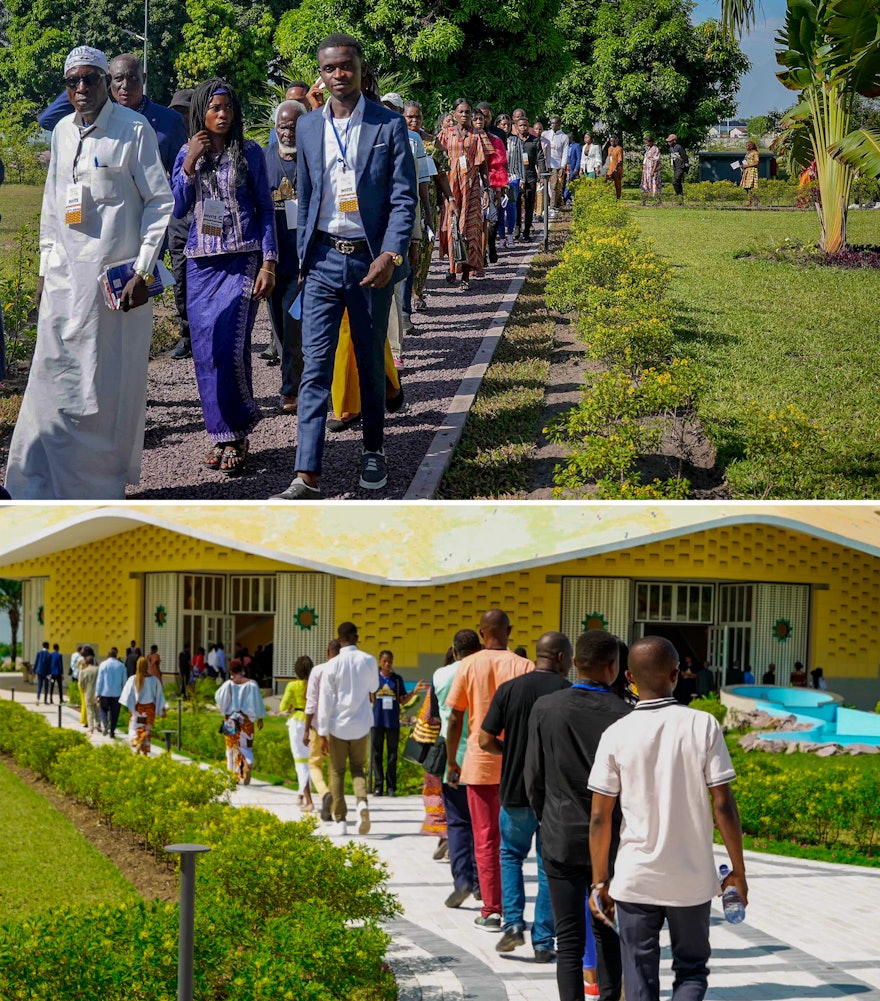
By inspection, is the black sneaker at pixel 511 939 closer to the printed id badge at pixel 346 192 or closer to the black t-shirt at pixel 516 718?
the black t-shirt at pixel 516 718

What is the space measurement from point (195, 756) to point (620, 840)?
11.4 m

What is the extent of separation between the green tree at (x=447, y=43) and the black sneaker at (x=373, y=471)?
763 cm

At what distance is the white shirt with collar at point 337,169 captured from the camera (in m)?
6.66

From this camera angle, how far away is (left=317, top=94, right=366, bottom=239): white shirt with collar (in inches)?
262

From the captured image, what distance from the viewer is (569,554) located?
1881cm

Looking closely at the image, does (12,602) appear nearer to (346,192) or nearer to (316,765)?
(316,765)

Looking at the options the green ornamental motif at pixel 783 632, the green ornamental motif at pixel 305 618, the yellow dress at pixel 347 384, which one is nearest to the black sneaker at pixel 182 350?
the yellow dress at pixel 347 384

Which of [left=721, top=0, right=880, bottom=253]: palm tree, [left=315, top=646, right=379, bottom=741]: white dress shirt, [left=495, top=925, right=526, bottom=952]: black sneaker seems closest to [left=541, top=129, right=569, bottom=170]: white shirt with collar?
[left=721, top=0, right=880, bottom=253]: palm tree

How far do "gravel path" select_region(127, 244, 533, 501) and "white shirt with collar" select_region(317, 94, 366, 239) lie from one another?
1.34 m

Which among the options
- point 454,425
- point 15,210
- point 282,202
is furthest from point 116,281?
point 15,210

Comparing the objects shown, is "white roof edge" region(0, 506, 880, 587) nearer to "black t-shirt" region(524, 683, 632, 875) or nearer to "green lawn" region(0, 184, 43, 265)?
"green lawn" region(0, 184, 43, 265)

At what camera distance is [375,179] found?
264 inches

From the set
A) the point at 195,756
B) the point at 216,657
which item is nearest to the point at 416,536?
the point at 216,657

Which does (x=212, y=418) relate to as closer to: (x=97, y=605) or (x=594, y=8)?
(x=97, y=605)
